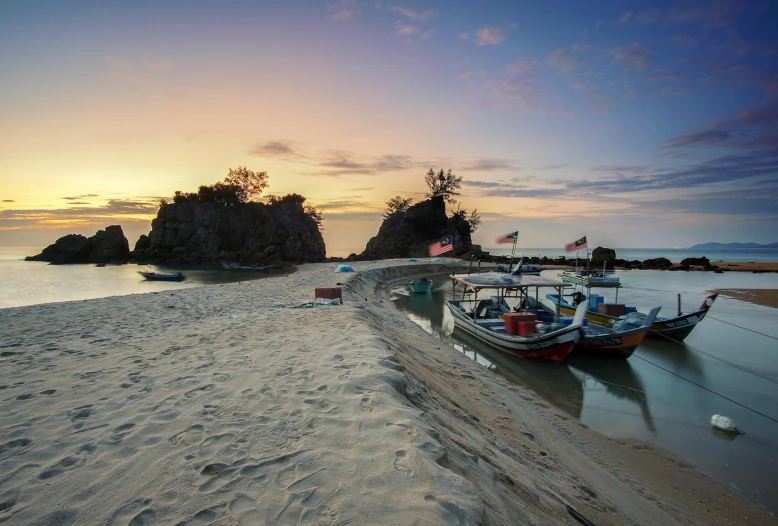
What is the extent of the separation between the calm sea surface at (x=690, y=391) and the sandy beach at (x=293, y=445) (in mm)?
1005

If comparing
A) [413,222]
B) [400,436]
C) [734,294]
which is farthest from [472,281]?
[413,222]

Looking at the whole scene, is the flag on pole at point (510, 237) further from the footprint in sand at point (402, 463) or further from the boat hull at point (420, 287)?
the footprint in sand at point (402, 463)

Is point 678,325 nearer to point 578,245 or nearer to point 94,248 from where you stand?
point 578,245

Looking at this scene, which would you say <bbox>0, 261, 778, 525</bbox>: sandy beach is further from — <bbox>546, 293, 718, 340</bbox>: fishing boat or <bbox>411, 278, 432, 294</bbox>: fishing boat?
<bbox>411, 278, 432, 294</bbox>: fishing boat

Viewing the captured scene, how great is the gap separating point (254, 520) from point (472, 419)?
543 cm

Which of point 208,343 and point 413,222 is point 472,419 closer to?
point 208,343

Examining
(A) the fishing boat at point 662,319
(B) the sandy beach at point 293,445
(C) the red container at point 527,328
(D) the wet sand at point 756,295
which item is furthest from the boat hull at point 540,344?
(D) the wet sand at point 756,295

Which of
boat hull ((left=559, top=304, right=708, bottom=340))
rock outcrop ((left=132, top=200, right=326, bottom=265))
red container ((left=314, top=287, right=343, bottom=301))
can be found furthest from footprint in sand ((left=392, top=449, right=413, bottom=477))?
rock outcrop ((left=132, top=200, right=326, bottom=265))

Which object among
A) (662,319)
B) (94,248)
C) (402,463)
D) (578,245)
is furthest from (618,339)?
(94,248)

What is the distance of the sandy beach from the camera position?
11.8 feet

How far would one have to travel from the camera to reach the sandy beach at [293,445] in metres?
3.60

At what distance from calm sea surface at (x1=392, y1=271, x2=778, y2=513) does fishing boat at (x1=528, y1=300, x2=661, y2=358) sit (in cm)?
55

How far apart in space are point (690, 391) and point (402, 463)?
13846 mm

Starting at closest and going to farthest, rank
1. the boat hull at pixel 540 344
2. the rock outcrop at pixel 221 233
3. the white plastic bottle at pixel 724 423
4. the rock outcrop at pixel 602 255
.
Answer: the white plastic bottle at pixel 724 423
the boat hull at pixel 540 344
the rock outcrop at pixel 602 255
the rock outcrop at pixel 221 233
